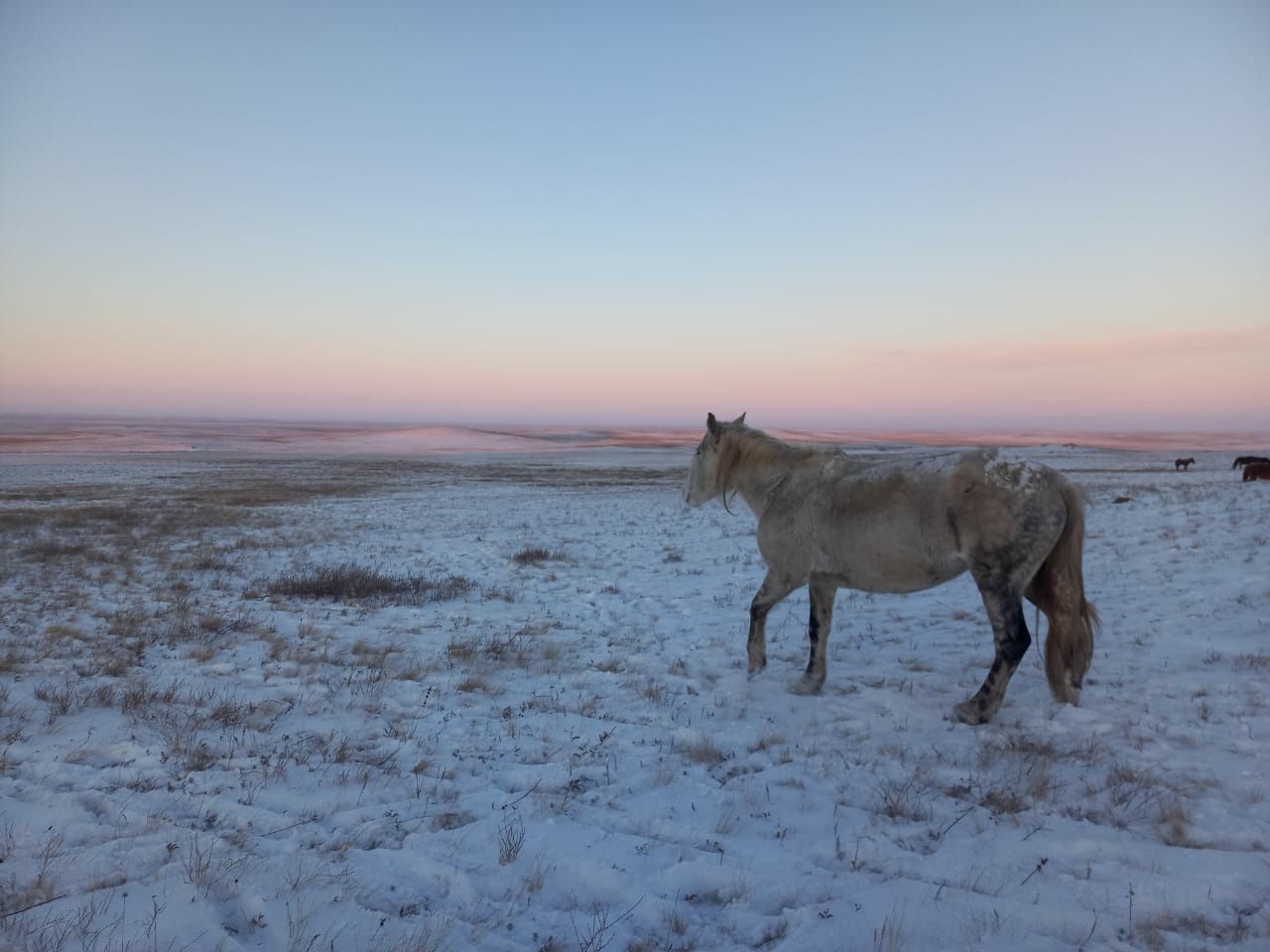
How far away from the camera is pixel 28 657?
6445 mm

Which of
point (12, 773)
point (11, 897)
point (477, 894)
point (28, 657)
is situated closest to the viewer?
point (11, 897)

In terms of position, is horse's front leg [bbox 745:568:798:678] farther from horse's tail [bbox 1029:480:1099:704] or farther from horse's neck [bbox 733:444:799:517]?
horse's tail [bbox 1029:480:1099:704]

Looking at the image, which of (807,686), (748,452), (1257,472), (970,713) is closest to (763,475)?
(748,452)

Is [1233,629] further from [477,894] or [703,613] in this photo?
[477,894]

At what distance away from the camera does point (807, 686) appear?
595 centimetres

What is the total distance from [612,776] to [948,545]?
127 inches

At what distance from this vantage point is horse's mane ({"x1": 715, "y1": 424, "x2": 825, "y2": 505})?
6.75 m

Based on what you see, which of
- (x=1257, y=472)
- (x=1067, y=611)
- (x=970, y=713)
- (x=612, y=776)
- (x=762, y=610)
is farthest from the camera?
(x=1257, y=472)

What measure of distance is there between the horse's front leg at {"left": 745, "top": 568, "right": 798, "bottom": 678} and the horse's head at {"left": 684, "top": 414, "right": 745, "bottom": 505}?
1.25 metres

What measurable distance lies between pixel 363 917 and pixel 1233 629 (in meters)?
8.85

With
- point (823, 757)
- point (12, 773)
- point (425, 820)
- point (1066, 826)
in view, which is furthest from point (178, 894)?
point (1066, 826)

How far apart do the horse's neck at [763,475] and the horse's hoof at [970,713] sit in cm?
247

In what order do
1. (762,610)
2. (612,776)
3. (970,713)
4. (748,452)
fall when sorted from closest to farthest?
(612,776) < (970,713) < (762,610) < (748,452)

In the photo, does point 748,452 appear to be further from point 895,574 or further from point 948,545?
point 948,545
